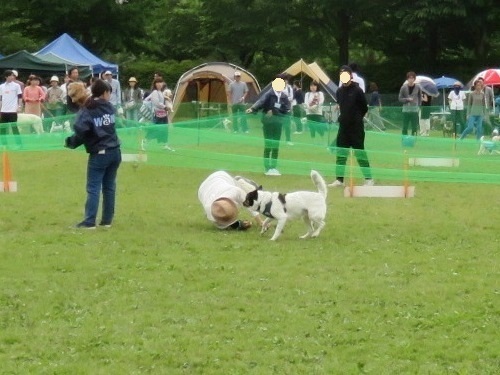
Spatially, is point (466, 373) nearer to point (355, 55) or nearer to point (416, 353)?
point (416, 353)

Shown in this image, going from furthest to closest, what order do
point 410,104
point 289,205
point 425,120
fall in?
1. point 425,120
2. point 410,104
3. point 289,205

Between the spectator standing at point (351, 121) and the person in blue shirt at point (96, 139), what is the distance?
478 centimetres

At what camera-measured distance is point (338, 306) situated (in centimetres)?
807

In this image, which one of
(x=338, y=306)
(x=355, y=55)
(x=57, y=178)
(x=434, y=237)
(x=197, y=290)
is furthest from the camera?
(x=355, y=55)

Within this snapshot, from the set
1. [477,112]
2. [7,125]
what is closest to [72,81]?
[7,125]

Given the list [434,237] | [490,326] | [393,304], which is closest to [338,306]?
[393,304]

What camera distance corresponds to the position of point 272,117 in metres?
18.2

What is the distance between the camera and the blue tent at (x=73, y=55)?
120 feet

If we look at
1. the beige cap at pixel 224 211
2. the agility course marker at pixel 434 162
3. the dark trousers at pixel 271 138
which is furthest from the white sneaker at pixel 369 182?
the beige cap at pixel 224 211

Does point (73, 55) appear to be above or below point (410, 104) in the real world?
above

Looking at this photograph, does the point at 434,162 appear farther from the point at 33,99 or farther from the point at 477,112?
the point at 33,99

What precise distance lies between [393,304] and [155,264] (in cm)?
249

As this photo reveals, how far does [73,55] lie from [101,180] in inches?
1034

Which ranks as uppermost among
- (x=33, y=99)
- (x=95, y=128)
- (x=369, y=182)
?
(x=95, y=128)
